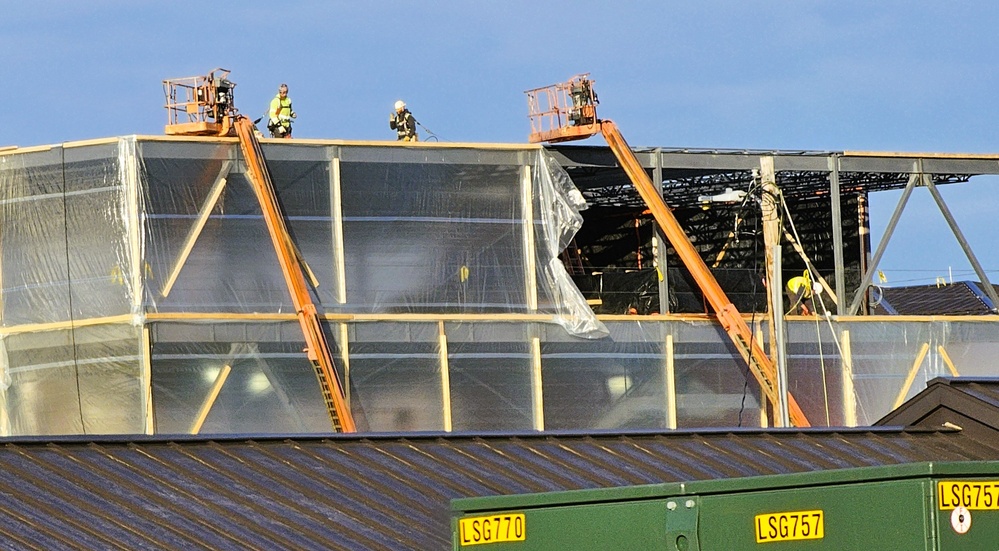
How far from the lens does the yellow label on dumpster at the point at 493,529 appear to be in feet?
34.5

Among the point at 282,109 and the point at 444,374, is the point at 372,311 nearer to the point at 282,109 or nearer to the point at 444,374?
the point at 444,374

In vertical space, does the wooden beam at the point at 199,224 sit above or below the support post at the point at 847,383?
above

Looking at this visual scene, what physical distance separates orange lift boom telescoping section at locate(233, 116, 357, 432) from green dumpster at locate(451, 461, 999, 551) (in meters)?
22.4

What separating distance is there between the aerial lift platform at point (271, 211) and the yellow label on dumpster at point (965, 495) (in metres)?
24.7

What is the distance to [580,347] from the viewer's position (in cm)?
3622

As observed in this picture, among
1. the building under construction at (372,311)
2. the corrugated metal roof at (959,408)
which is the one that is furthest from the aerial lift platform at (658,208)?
the corrugated metal roof at (959,408)

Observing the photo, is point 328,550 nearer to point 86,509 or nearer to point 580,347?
point 86,509

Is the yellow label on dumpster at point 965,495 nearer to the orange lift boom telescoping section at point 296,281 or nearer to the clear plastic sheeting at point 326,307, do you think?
the orange lift boom telescoping section at point 296,281

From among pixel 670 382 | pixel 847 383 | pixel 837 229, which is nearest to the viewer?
pixel 670 382

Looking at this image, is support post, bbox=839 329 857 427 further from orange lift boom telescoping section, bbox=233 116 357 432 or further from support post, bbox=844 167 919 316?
orange lift boom telescoping section, bbox=233 116 357 432

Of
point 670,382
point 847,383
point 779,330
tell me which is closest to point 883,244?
point 847,383

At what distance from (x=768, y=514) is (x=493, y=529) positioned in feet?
6.53

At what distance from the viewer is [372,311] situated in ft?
114

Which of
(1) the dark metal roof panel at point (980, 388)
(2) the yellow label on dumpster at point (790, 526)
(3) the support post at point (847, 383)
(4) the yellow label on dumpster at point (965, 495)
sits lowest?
(3) the support post at point (847, 383)
